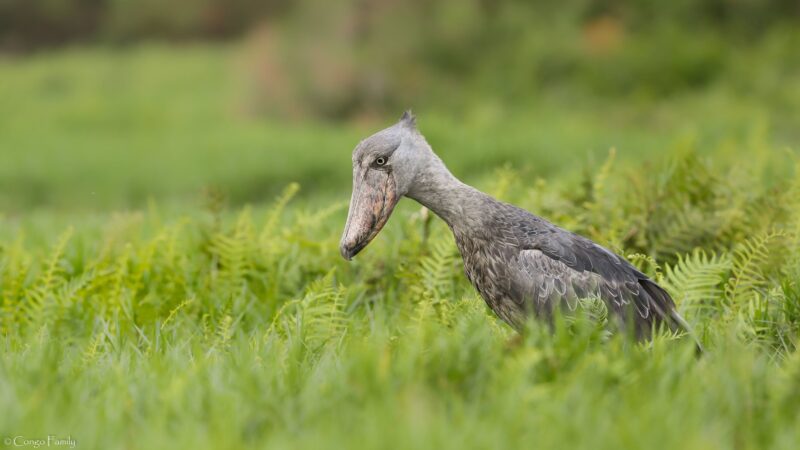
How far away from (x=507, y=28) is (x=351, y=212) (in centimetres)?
1291

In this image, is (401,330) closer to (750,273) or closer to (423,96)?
(750,273)

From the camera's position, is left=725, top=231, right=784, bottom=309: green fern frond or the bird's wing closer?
the bird's wing

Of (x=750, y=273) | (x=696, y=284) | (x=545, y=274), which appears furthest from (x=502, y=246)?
(x=750, y=273)

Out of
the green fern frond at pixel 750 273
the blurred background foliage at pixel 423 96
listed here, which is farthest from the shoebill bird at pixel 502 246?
the blurred background foliage at pixel 423 96

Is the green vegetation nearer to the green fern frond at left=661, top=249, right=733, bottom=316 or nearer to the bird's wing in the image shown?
the green fern frond at left=661, top=249, right=733, bottom=316

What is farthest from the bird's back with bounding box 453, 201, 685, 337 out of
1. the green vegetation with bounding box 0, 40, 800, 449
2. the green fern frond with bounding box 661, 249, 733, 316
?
the green fern frond with bounding box 661, 249, 733, 316

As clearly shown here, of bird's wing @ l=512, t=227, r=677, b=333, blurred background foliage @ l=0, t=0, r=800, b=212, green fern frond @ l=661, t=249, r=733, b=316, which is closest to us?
bird's wing @ l=512, t=227, r=677, b=333

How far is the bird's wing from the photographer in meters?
4.11

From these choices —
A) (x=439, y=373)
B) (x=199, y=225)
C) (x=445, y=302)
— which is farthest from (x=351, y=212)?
(x=199, y=225)

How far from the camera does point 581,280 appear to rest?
4.18 meters

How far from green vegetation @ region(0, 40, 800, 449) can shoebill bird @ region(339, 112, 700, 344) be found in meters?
0.18

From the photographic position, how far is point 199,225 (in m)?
6.24

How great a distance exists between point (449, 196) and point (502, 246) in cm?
32

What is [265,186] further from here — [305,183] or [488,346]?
[488,346]
